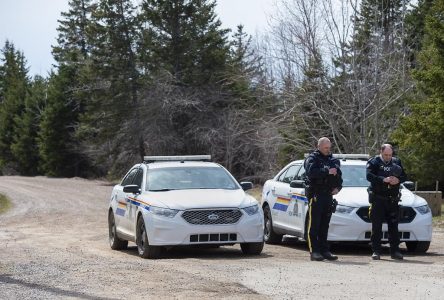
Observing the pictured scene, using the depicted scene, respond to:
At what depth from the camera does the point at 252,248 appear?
13664mm

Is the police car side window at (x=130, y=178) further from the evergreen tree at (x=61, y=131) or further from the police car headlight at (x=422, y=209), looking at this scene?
the evergreen tree at (x=61, y=131)

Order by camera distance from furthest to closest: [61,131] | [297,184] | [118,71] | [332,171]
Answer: [61,131] → [118,71] → [297,184] → [332,171]

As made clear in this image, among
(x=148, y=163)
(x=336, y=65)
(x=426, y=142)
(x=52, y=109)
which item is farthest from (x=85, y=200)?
(x=52, y=109)

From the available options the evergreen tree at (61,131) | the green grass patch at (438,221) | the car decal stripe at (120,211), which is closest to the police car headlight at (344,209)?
the car decal stripe at (120,211)

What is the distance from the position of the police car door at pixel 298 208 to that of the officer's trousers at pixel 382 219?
1.77 m

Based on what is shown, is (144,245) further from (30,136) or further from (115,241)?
(30,136)

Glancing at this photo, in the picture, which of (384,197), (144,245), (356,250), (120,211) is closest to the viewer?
(384,197)

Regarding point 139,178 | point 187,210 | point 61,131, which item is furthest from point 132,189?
point 61,131

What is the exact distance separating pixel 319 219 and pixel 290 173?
3244 millimetres

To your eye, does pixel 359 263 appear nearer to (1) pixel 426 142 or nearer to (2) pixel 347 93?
(1) pixel 426 142

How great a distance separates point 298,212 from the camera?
1493 centimetres

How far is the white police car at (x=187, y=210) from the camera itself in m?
13.1

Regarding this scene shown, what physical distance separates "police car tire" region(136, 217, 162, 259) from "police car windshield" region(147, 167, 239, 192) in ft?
2.52

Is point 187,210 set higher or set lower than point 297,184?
lower
